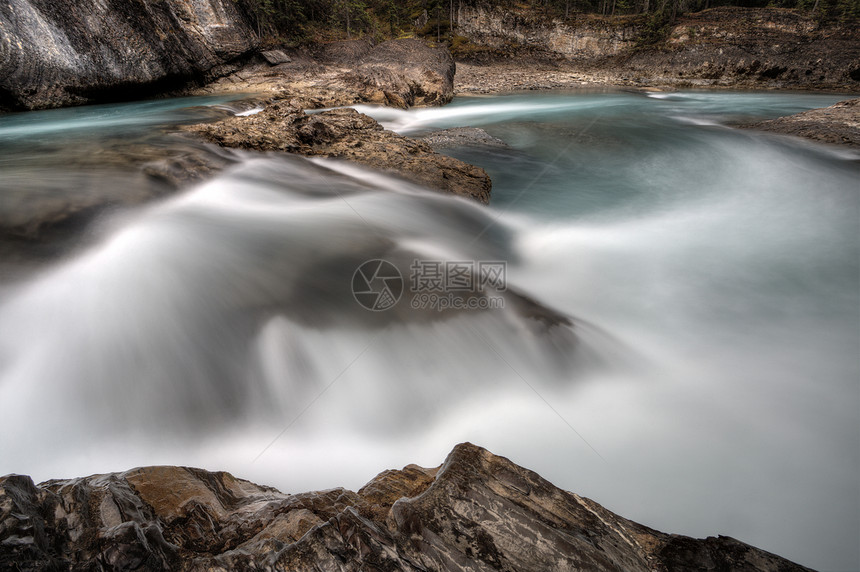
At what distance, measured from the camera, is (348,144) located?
6043mm

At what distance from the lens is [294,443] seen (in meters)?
2.33

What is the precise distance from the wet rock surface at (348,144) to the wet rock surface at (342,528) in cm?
441

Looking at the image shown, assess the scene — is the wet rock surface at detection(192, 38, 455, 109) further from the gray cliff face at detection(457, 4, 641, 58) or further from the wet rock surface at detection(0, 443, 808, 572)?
the gray cliff face at detection(457, 4, 641, 58)

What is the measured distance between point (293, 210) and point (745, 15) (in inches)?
1409

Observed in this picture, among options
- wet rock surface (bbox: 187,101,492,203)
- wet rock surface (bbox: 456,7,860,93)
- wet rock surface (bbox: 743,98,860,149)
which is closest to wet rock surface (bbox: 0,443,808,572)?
wet rock surface (bbox: 187,101,492,203)

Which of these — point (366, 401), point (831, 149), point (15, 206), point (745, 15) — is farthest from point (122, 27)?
point (745, 15)

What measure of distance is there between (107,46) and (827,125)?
21.2 metres

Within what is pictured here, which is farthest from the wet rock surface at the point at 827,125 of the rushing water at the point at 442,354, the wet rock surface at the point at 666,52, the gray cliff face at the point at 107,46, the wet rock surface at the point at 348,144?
the gray cliff face at the point at 107,46

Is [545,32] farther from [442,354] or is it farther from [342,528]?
[342,528]

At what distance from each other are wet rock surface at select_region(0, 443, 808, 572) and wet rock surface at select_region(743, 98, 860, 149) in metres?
9.95

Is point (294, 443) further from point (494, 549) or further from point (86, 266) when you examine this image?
point (86, 266)

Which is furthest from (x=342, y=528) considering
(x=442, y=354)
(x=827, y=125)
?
(x=827, y=125)

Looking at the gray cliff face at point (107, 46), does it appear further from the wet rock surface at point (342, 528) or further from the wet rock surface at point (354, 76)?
the wet rock surface at point (342, 528)

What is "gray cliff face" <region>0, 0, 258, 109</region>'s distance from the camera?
11.1 metres
